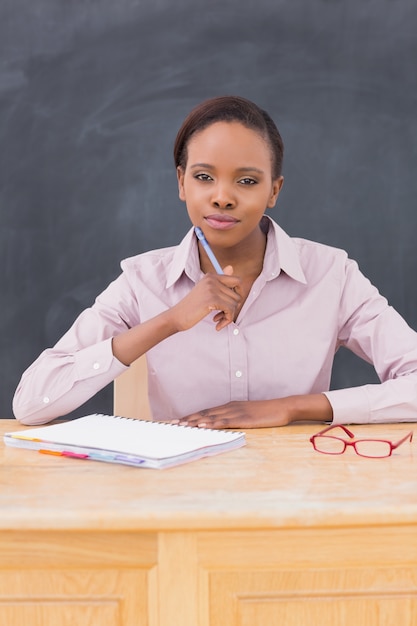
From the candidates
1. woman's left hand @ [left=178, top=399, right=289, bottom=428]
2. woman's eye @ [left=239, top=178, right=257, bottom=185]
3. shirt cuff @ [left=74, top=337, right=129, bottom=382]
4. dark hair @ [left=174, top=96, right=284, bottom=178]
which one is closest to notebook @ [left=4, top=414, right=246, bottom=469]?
woman's left hand @ [left=178, top=399, right=289, bottom=428]

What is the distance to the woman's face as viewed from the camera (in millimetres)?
1691

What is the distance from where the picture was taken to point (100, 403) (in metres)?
2.91

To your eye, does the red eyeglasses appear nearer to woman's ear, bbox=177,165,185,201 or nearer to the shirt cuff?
the shirt cuff

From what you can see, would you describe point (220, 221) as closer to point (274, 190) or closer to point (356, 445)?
point (274, 190)

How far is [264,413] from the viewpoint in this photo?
153 centimetres

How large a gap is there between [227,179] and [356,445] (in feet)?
2.22

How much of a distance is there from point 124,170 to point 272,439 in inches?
66.6

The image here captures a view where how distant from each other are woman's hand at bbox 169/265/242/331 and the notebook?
293mm

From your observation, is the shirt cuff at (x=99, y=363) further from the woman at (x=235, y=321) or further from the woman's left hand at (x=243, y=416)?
the woman's left hand at (x=243, y=416)

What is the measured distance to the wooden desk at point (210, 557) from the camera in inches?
37.3

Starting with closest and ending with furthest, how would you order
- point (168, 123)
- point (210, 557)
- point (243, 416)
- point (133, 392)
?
point (210, 557), point (243, 416), point (133, 392), point (168, 123)

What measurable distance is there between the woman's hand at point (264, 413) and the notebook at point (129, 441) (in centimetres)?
14

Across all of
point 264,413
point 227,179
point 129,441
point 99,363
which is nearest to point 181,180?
point 227,179

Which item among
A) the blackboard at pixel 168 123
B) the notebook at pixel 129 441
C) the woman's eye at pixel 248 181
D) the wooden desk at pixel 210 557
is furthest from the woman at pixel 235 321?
the blackboard at pixel 168 123
